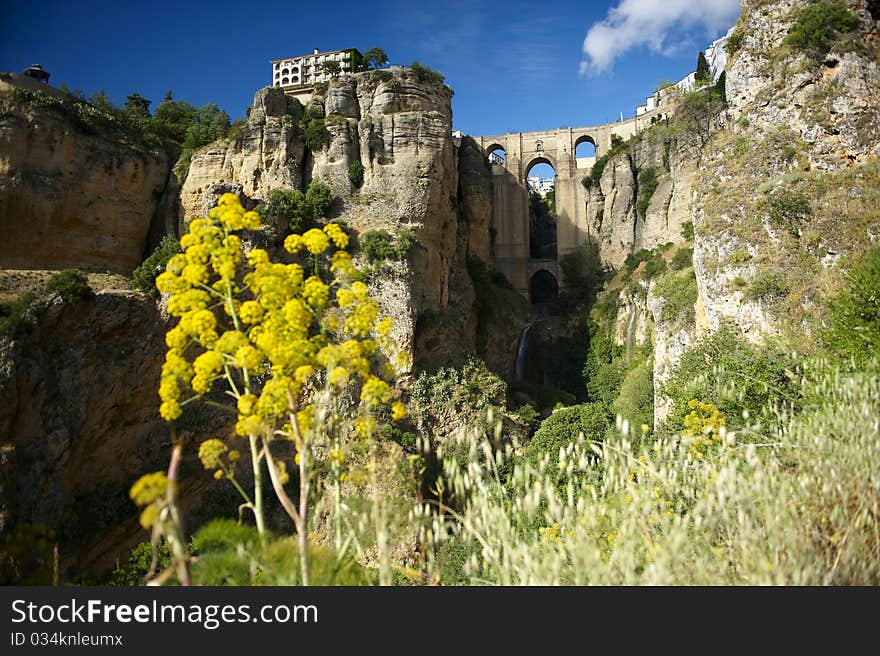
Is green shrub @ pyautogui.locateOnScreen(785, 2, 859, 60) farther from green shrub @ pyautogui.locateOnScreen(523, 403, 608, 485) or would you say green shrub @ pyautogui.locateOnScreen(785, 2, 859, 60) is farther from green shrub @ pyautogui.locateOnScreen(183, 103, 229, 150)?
green shrub @ pyautogui.locateOnScreen(183, 103, 229, 150)

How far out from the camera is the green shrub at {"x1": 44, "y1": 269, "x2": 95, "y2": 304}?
16.0m

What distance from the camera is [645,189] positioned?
3750cm

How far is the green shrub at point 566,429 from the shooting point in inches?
781

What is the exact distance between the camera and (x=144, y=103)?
37562 mm

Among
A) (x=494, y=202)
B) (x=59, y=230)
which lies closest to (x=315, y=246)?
(x=59, y=230)

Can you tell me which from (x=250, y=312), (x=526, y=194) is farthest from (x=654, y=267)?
(x=250, y=312)

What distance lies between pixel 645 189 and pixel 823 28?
1874 cm

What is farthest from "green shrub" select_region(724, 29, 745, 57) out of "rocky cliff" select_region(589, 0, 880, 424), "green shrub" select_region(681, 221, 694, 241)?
"green shrub" select_region(681, 221, 694, 241)

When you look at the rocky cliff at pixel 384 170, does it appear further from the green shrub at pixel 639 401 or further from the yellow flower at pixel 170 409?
the yellow flower at pixel 170 409

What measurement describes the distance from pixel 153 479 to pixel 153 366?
16945mm

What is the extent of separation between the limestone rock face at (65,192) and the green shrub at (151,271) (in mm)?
3810

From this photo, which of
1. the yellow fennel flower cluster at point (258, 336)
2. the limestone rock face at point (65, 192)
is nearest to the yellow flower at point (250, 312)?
the yellow fennel flower cluster at point (258, 336)

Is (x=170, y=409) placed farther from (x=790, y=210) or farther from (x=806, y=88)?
(x=806, y=88)

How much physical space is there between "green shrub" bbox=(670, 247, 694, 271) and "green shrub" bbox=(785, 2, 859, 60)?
38.2ft
